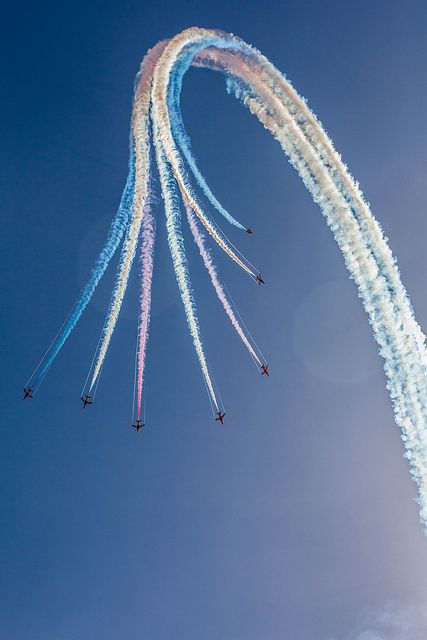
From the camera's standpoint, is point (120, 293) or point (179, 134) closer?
point (179, 134)

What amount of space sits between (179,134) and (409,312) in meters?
16.6

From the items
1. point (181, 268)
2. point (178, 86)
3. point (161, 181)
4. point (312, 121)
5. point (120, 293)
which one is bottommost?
point (120, 293)

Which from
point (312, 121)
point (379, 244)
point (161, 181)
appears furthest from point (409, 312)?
point (161, 181)

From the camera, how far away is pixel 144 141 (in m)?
29.8

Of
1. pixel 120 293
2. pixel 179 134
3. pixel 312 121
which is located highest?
pixel 312 121

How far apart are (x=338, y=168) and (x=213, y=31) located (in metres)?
10.4

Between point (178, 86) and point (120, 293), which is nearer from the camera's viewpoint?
point (178, 86)

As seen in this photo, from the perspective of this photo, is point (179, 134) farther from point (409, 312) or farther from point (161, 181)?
point (409, 312)

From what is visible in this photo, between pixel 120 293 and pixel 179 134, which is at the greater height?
pixel 179 134

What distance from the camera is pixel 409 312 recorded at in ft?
100

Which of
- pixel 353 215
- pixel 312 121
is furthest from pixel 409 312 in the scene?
pixel 312 121

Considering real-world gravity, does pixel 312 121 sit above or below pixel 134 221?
above

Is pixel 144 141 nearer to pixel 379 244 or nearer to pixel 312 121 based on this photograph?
pixel 312 121

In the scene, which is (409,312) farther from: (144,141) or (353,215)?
(144,141)
